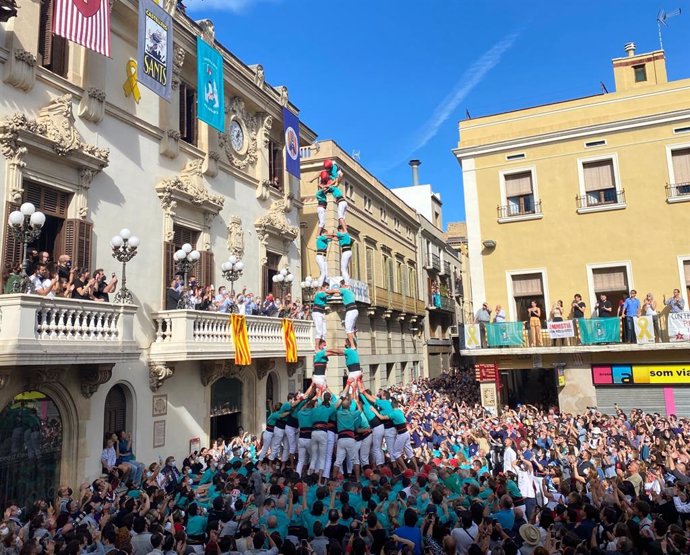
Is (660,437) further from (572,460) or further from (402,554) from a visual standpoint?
(402,554)

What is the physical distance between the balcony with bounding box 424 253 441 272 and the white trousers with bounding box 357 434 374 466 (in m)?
30.8

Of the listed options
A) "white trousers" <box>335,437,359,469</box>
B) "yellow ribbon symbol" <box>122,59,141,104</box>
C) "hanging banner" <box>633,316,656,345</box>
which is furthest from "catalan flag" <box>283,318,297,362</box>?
"hanging banner" <box>633,316,656,345</box>

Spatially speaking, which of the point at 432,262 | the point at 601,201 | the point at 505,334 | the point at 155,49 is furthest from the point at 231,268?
the point at 432,262

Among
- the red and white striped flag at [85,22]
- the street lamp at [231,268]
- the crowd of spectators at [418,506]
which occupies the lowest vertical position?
the crowd of spectators at [418,506]

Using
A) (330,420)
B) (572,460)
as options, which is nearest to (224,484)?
(330,420)

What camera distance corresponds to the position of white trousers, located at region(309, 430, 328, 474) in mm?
12508

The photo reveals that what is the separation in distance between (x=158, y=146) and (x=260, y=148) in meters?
5.82

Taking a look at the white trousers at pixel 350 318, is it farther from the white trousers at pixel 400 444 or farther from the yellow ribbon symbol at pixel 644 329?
the yellow ribbon symbol at pixel 644 329

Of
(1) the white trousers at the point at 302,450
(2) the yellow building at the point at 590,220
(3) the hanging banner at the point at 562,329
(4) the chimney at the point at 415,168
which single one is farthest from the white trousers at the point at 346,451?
(4) the chimney at the point at 415,168

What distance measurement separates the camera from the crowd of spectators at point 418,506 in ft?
22.8

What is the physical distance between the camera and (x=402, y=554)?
657 cm

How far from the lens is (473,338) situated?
68.9ft

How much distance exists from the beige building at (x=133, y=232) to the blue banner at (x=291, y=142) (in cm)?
108

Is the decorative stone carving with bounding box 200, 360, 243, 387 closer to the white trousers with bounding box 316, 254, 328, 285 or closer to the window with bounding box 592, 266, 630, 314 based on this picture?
the white trousers with bounding box 316, 254, 328, 285
